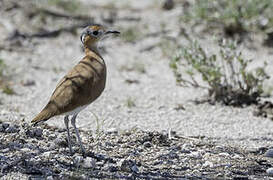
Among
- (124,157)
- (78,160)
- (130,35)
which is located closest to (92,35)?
(124,157)

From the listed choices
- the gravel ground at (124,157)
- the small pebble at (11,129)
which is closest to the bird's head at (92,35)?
the gravel ground at (124,157)

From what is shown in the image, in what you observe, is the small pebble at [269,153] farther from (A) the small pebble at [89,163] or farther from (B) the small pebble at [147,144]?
(A) the small pebble at [89,163]

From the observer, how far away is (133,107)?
740cm

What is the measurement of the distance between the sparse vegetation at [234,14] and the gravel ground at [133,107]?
340mm

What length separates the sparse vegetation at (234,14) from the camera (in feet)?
31.4

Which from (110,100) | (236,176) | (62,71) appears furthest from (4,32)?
(236,176)

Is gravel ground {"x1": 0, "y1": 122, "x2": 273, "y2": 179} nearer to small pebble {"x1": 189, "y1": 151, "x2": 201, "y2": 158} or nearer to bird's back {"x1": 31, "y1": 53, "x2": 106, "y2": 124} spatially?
small pebble {"x1": 189, "y1": 151, "x2": 201, "y2": 158}

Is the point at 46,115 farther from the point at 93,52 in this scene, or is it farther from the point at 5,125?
the point at 93,52

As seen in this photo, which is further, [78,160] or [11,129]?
[11,129]

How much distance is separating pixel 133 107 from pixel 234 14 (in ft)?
10.2

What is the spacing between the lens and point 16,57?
9.37 metres

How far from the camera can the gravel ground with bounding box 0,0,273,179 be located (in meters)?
4.94

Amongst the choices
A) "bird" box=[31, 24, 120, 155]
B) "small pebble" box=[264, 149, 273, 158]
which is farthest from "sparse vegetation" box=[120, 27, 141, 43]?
"small pebble" box=[264, 149, 273, 158]

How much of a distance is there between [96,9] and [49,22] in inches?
57.5
